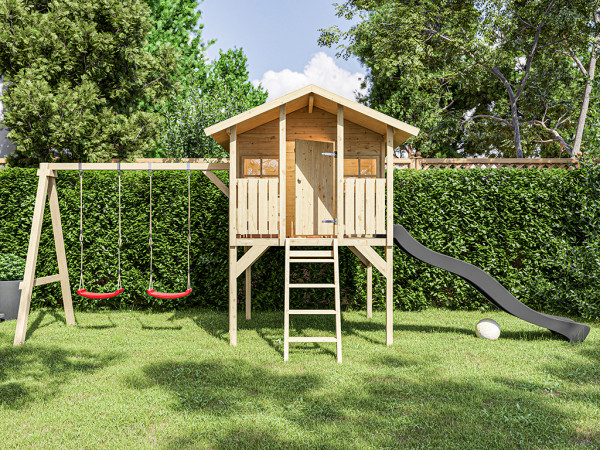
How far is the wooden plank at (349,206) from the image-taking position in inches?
246

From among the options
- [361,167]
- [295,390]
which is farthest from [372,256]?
[295,390]

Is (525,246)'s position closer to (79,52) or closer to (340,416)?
(340,416)

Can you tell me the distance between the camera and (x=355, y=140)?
7.45m

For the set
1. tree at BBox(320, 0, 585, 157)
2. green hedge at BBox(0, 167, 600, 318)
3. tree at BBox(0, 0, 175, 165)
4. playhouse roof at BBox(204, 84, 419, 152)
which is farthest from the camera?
tree at BBox(320, 0, 585, 157)

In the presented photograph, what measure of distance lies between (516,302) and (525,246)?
2.31 meters

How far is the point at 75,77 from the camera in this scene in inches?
490

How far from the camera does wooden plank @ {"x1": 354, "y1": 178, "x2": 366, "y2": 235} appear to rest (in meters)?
6.27

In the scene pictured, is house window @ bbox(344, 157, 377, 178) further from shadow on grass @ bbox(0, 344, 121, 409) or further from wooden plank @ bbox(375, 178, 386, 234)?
shadow on grass @ bbox(0, 344, 121, 409)

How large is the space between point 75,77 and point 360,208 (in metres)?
10.2

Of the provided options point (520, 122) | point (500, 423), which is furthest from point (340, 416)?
point (520, 122)

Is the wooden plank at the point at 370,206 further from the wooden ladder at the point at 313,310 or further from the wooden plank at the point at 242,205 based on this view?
the wooden plank at the point at 242,205

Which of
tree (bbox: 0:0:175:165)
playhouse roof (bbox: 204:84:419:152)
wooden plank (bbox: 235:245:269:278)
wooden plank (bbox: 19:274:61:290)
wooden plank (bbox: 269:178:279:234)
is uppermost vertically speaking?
tree (bbox: 0:0:175:165)

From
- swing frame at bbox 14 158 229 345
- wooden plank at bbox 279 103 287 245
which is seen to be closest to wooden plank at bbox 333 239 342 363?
wooden plank at bbox 279 103 287 245

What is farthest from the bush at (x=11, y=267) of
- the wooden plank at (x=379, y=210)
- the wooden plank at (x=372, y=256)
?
the wooden plank at (x=379, y=210)
